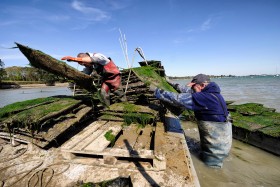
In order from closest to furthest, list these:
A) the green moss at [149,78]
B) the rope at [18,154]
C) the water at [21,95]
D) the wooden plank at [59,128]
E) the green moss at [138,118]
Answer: the rope at [18,154] < the wooden plank at [59,128] < the green moss at [138,118] < the green moss at [149,78] < the water at [21,95]

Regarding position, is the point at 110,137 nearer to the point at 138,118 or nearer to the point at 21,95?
the point at 138,118

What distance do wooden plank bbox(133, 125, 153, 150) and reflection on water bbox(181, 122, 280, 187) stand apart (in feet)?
3.93

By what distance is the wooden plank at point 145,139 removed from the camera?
342 cm

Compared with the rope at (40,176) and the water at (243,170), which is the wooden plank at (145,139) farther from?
the rope at (40,176)

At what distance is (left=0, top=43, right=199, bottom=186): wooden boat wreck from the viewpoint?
Answer: 7.92 ft

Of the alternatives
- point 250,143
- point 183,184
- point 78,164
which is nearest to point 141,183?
point 183,184

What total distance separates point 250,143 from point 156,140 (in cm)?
362

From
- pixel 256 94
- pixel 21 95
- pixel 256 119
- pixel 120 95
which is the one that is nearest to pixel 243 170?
pixel 256 119

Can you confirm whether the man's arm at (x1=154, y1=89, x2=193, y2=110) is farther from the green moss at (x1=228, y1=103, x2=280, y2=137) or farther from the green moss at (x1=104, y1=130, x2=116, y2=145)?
the green moss at (x1=228, y1=103, x2=280, y2=137)

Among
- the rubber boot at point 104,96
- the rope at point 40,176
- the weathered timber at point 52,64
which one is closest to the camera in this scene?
the rope at point 40,176

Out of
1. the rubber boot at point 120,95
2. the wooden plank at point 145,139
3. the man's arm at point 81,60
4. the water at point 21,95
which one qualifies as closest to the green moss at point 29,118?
the man's arm at point 81,60

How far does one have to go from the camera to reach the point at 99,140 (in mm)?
3369

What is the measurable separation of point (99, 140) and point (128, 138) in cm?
70

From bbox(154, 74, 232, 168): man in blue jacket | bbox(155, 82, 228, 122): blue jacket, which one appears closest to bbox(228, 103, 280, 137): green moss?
bbox(154, 74, 232, 168): man in blue jacket
